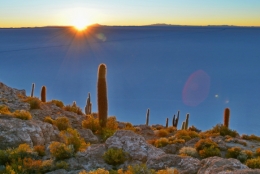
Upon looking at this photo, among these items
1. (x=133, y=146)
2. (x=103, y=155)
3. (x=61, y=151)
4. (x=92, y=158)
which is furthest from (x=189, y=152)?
(x=61, y=151)

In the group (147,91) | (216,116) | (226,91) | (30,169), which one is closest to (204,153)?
(30,169)

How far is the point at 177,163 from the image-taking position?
8.65 metres

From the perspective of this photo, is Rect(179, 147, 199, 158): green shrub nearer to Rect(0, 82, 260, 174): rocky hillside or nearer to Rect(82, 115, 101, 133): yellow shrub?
Rect(0, 82, 260, 174): rocky hillside

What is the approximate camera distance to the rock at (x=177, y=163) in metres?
8.27

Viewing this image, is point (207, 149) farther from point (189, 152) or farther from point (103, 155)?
point (103, 155)

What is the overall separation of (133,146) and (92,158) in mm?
1334

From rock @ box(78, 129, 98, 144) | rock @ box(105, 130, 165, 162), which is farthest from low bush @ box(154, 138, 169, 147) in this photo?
rock @ box(105, 130, 165, 162)

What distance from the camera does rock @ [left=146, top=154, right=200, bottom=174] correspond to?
8.27 m

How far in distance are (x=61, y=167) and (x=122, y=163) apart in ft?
5.63

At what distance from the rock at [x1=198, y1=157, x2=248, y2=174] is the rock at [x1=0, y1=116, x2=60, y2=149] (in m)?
5.88

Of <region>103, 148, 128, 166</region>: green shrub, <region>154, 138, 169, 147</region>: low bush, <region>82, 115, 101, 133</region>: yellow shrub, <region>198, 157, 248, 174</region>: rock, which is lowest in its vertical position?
<region>154, 138, 169, 147</region>: low bush

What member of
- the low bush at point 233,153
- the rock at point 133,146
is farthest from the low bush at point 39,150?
the low bush at point 233,153

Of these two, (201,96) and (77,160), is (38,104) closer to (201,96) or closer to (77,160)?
(77,160)

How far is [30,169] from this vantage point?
888 cm
